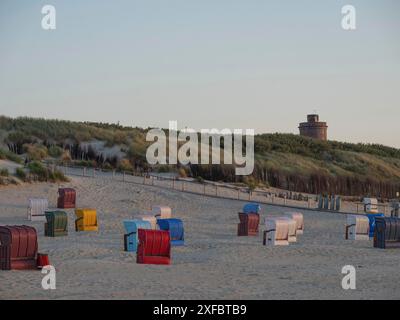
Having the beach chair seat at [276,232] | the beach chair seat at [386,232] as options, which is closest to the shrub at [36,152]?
the beach chair seat at [276,232]

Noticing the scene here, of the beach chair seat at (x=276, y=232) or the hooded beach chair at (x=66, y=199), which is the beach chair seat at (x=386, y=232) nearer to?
the beach chair seat at (x=276, y=232)

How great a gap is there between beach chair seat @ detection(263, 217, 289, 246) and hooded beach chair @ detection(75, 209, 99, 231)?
6305 millimetres

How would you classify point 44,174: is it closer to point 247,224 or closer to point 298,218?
point 247,224

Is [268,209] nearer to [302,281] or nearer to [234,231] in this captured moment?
[234,231]

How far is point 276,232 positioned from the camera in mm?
21172

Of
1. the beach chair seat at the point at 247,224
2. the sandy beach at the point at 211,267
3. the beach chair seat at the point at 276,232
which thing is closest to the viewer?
the sandy beach at the point at 211,267

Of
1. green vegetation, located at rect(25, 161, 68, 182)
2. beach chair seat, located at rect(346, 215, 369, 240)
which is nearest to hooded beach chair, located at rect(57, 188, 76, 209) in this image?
green vegetation, located at rect(25, 161, 68, 182)

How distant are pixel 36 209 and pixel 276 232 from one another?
999 centimetres

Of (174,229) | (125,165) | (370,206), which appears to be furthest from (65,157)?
(174,229)

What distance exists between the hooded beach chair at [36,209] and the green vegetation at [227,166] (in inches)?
653

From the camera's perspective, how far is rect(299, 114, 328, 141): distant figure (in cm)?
10462

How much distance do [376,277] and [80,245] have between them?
836cm

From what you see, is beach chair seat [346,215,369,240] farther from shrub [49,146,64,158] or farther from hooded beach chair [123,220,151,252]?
shrub [49,146,64,158]

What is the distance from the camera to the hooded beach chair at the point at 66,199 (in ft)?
102
